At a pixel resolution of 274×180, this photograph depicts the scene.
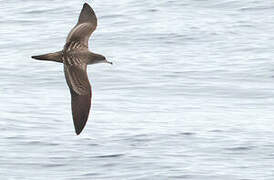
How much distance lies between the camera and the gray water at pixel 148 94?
1511cm

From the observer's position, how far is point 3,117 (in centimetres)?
1773

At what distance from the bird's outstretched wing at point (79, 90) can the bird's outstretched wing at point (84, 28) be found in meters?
0.50

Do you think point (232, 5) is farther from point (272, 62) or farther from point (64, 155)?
point (64, 155)

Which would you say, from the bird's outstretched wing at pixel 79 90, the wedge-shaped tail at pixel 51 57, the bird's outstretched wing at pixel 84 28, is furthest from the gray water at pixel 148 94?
the wedge-shaped tail at pixel 51 57

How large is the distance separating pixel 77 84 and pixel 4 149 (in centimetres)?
404

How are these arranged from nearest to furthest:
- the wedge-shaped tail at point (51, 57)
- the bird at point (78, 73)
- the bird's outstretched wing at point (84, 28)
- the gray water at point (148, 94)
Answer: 1. the wedge-shaped tail at point (51, 57)
2. the bird at point (78, 73)
3. the bird's outstretched wing at point (84, 28)
4. the gray water at point (148, 94)

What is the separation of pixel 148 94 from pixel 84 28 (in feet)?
20.2

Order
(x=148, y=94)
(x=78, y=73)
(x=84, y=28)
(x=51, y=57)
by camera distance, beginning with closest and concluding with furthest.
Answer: (x=51, y=57)
(x=78, y=73)
(x=84, y=28)
(x=148, y=94)

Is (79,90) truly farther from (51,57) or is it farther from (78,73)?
(51,57)

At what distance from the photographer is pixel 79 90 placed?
39.0ft

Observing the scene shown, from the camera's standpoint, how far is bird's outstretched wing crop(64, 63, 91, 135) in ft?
38.4

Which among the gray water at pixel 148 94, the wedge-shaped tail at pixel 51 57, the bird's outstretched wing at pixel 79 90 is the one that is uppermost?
the wedge-shaped tail at pixel 51 57

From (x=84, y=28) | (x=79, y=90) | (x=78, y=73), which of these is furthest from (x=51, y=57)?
(x=84, y=28)

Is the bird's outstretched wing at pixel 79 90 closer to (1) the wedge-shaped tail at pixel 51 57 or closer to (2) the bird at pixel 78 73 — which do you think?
(2) the bird at pixel 78 73
